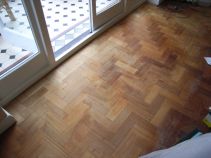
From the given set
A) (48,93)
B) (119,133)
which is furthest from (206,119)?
(48,93)

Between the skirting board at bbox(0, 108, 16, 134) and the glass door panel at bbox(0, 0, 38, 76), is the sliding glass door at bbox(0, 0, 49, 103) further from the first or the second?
the skirting board at bbox(0, 108, 16, 134)

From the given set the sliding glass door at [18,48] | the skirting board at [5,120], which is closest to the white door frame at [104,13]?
the sliding glass door at [18,48]

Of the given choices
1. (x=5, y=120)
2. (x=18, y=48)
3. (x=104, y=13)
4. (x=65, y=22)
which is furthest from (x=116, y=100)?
(x=65, y=22)

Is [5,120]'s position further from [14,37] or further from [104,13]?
[104,13]

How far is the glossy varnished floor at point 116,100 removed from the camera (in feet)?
5.46

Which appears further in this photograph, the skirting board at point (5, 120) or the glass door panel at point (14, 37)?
the glass door panel at point (14, 37)

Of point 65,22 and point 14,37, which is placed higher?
point 14,37

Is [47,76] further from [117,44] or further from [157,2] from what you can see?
[157,2]

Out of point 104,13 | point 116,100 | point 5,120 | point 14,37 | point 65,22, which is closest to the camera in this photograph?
point 5,120

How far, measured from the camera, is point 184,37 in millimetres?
2791

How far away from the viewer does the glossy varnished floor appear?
5.46ft

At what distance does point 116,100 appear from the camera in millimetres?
1988

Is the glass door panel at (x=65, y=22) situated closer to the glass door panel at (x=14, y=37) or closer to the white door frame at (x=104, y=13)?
the white door frame at (x=104, y=13)

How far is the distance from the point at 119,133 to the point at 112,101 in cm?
35
